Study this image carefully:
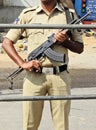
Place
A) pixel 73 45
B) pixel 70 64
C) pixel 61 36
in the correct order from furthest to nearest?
pixel 70 64 → pixel 73 45 → pixel 61 36

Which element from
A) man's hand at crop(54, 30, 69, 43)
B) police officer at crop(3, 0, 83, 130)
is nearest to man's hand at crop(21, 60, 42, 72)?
police officer at crop(3, 0, 83, 130)

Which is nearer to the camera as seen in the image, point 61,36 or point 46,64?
point 61,36

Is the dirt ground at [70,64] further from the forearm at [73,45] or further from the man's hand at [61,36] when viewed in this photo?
the man's hand at [61,36]

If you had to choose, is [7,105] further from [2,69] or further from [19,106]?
[2,69]

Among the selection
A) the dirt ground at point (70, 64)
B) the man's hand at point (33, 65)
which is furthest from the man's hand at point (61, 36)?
the dirt ground at point (70, 64)

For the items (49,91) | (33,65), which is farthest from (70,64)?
(33,65)

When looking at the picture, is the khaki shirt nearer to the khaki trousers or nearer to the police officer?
the police officer

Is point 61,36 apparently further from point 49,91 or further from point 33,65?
point 49,91

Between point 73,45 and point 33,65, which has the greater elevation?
point 73,45

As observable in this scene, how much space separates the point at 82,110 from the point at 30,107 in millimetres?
3488

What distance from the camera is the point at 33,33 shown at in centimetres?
416

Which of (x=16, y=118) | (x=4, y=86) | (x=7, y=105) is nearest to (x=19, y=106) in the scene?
(x=7, y=105)

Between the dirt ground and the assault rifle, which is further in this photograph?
the dirt ground

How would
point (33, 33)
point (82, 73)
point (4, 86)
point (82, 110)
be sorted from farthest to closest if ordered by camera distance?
point (82, 73) < point (4, 86) < point (82, 110) < point (33, 33)
